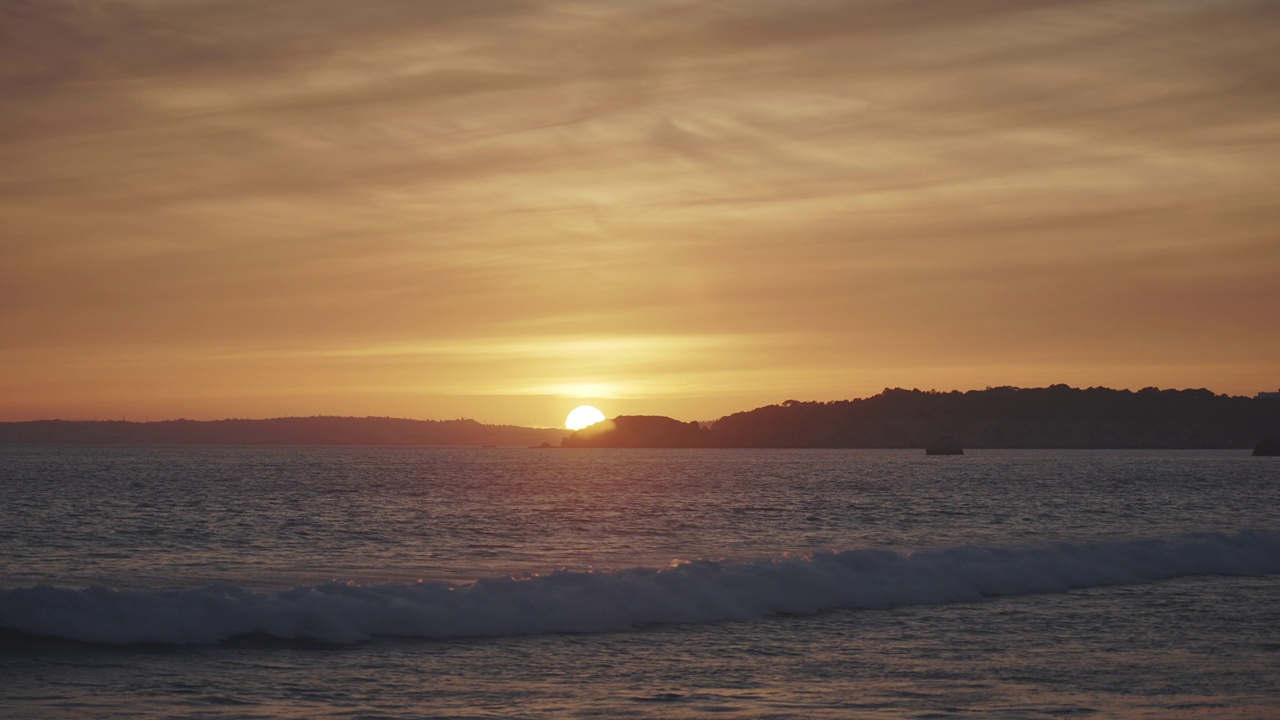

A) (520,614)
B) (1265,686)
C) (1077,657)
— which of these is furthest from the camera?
(520,614)

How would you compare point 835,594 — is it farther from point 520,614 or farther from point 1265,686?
point 1265,686

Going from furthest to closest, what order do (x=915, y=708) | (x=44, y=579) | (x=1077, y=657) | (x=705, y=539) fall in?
(x=705, y=539) < (x=44, y=579) < (x=1077, y=657) < (x=915, y=708)

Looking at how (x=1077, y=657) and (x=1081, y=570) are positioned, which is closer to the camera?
(x=1077, y=657)

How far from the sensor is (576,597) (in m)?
25.4

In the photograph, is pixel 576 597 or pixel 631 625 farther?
pixel 576 597

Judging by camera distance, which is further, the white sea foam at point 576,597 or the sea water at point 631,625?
the white sea foam at point 576,597

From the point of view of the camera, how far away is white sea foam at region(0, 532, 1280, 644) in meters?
22.2

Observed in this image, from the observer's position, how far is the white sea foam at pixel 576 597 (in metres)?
22.2

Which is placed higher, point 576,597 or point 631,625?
point 576,597

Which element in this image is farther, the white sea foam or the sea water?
the white sea foam

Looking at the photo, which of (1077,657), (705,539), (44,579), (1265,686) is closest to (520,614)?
(1077,657)

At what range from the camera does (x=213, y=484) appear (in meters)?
102

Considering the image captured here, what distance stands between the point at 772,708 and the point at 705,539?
1190 inches

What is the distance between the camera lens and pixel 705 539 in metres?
45.8
